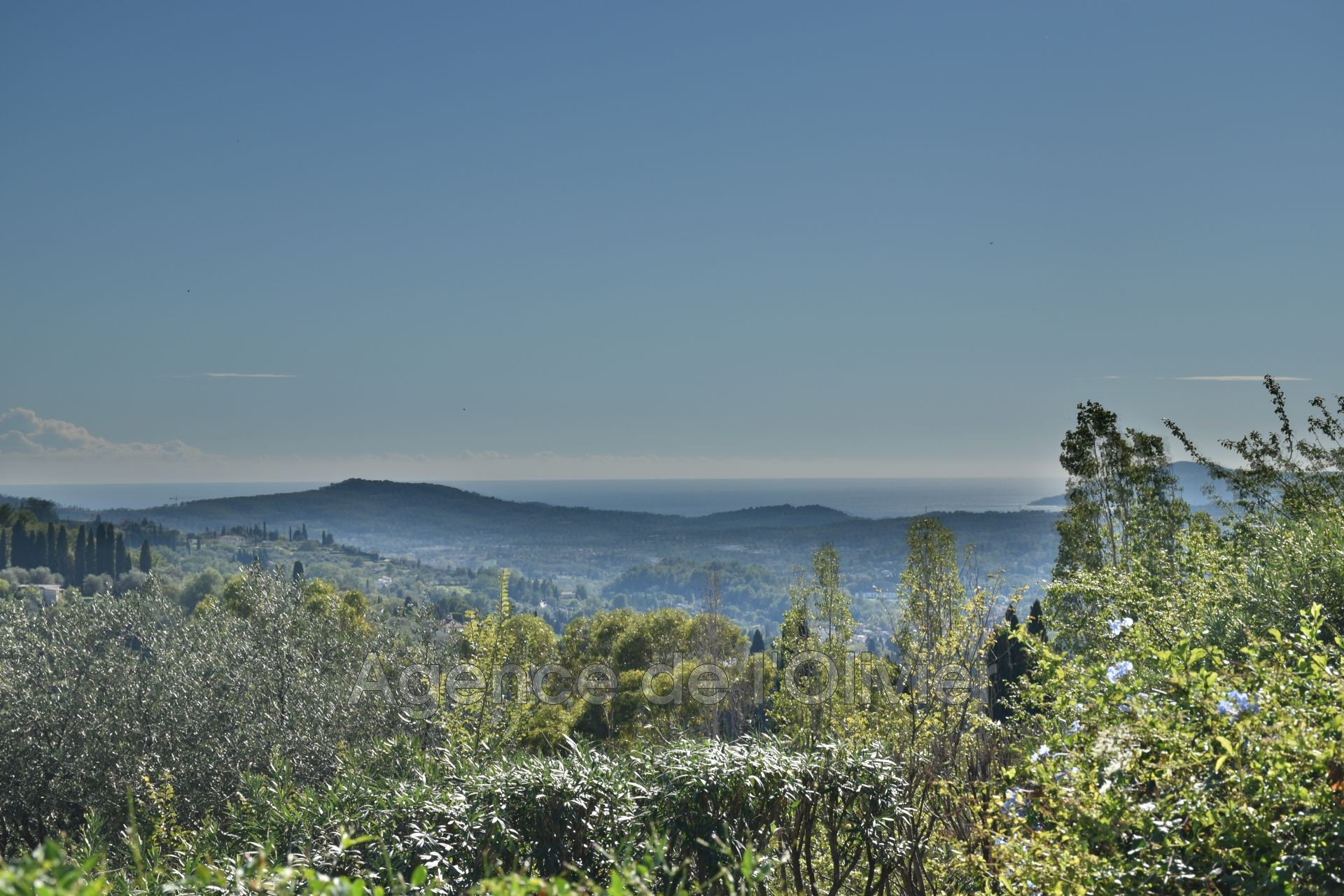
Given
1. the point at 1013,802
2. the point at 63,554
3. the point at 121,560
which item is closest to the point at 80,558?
the point at 63,554

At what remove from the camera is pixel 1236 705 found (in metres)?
3.01

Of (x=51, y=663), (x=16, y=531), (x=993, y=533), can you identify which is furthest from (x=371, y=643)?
(x=993, y=533)

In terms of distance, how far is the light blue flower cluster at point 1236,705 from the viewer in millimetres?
2902

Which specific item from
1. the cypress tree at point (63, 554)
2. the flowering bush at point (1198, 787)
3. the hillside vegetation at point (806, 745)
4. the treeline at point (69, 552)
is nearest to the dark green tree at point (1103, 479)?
the hillside vegetation at point (806, 745)

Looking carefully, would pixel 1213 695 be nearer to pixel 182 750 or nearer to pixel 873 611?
pixel 182 750

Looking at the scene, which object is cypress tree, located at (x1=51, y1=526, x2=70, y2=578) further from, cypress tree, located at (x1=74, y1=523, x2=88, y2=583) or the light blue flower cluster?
the light blue flower cluster

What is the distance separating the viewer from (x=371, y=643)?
2166 cm

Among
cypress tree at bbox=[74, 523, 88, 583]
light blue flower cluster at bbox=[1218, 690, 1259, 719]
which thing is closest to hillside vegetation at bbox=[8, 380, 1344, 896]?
light blue flower cluster at bbox=[1218, 690, 1259, 719]

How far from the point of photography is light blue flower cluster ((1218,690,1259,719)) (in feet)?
9.52

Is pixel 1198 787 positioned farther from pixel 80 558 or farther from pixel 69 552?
pixel 69 552

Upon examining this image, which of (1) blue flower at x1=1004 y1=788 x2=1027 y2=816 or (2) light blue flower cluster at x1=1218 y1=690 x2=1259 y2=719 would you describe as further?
(1) blue flower at x1=1004 y1=788 x2=1027 y2=816

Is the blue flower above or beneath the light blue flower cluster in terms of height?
beneath

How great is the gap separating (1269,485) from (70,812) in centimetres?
2101

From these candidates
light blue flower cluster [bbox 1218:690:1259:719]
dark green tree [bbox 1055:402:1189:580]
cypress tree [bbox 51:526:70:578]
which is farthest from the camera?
cypress tree [bbox 51:526:70:578]
